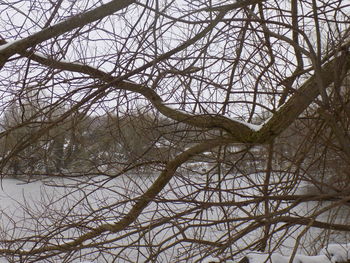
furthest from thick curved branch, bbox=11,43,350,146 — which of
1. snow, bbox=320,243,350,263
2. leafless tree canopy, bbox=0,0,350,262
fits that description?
snow, bbox=320,243,350,263

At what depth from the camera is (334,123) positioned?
2.57 metres

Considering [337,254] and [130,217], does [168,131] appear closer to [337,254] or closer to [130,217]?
[130,217]

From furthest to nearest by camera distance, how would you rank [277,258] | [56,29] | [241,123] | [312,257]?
[312,257] < [277,258] < [241,123] < [56,29]

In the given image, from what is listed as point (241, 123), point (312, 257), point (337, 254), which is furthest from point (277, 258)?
point (241, 123)

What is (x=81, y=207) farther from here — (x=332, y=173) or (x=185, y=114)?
(x=332, y=173)

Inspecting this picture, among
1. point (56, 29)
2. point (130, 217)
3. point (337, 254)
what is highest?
point (56, 29)

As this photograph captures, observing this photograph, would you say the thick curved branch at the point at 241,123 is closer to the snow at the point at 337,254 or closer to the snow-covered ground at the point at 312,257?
the snow-covered ground at the point at 312,257

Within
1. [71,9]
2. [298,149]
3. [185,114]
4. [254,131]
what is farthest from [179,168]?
[71,9]

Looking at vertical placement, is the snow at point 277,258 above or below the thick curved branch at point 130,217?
below

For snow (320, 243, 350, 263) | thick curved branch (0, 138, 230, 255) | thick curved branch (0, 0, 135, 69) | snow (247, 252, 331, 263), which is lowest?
snow (320, 243, 350, 263)

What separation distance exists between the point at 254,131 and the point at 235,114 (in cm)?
77

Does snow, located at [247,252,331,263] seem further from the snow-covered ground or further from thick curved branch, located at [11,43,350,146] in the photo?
thick curved branch, located at [11,43,350,146]

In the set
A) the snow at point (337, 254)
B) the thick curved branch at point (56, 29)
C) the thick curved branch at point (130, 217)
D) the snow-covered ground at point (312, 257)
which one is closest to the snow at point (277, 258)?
the snow-covered ground at point (312, 257)

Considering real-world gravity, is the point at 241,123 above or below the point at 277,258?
above
